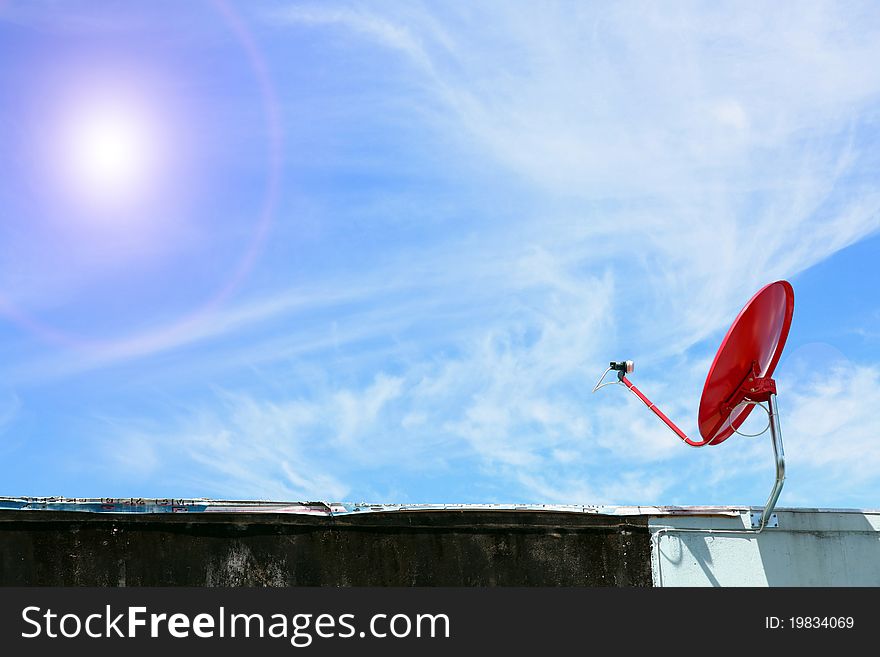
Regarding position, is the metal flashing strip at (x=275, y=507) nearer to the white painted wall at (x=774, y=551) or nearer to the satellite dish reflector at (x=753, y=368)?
the white painted wall at (x=774, y=551)

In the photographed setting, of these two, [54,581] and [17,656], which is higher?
[54,581]

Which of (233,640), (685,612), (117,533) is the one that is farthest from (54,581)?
(685,612)

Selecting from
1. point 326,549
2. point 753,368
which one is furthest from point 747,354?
point 326,549

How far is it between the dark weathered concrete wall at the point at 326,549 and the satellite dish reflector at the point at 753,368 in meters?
1.82

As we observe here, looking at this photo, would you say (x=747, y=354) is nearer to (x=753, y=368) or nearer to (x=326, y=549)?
(x=753, y=368)

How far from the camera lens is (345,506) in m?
10.4

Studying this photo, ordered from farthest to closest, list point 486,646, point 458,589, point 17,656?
point 458,589, point 486,646, point 17,656

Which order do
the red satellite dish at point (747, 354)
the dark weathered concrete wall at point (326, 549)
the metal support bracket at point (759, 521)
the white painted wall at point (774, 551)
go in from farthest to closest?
the metal support bracket at point (759, 521) < the white painted wall at point (774, 551) < the red satellite dish at point (747, 354) < the dark weathered concrete wall at point (326, 549)

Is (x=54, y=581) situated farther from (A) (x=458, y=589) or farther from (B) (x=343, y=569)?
(A) (x=458, y=589)

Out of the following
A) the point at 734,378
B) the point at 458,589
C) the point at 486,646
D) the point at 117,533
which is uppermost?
the point at 734,378

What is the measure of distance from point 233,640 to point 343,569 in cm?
174

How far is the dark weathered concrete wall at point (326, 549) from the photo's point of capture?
9.53 metres

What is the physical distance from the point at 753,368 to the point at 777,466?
132cm

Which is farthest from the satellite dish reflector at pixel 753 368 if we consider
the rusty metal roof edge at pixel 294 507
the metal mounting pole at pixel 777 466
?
the rusty metal roof edge at pixel 294 507
